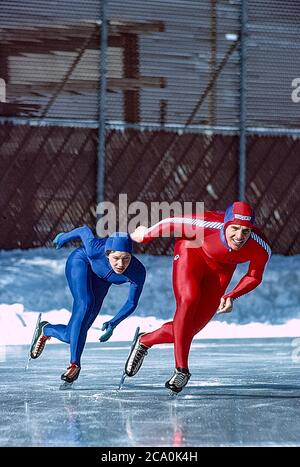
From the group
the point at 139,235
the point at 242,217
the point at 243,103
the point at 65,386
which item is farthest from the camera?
the point at 243,103

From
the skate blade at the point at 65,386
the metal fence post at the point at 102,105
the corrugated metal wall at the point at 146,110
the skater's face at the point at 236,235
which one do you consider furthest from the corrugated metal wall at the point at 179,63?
the skater's face at the point at 236,235

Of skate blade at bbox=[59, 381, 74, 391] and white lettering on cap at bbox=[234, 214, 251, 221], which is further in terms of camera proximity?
skate blade at bbox=[59, 381, 74, 391]

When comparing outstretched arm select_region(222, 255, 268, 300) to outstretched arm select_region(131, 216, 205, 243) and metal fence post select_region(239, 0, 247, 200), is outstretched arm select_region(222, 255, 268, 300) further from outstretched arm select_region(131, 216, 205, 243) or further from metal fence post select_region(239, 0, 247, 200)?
metal fence post select_region(239, 0, 247, 200)

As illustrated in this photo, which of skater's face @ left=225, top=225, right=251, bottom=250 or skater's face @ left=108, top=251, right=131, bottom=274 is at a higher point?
skater's face @ left=225, top=225, right=251, bottom=250

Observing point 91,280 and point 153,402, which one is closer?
point 153,402

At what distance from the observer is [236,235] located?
594cm

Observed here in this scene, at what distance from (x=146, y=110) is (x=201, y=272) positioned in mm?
7790

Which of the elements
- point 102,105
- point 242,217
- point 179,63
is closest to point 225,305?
point 242,217

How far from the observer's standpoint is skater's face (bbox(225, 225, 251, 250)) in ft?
19.4

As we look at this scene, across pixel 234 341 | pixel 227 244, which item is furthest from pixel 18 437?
pixel 234 341

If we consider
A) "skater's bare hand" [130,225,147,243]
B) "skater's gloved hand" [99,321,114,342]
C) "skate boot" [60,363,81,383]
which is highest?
"skater's bare hand" [130,225,147,243]

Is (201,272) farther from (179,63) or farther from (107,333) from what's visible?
(179,63)

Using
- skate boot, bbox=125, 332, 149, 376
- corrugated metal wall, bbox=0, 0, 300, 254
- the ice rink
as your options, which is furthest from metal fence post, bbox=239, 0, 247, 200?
skate boot, bbox=125, 332, 149, 376

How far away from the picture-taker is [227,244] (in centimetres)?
610
